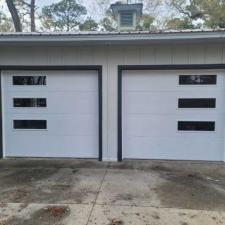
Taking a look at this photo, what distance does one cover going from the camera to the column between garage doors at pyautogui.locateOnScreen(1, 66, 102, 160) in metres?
6.89

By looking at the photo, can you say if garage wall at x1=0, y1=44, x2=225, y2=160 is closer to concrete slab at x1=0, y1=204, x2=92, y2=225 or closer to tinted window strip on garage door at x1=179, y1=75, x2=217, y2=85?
tinted window strip on garage door at x1=179, y1=75, x2=217, y2=85

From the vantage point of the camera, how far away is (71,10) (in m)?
22.3

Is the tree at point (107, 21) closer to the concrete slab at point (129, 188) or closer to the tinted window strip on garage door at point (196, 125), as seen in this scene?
the tinted window strip on garage door at point (196, 125)

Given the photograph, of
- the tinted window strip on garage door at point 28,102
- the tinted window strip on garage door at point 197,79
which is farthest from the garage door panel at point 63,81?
the tinted window strip on garage door at point 197,79

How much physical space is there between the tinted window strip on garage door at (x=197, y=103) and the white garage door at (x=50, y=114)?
1942mm

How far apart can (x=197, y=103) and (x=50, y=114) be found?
3367mm

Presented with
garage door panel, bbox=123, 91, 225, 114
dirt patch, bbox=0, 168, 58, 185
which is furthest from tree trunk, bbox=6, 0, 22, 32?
dirt patch, bbox=0, 168, 58, 185

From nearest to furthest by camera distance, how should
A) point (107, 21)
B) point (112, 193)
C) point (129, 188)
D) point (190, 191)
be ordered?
point (112, 193) → point (190, 191) → point (129, 188) → point (107, 21)

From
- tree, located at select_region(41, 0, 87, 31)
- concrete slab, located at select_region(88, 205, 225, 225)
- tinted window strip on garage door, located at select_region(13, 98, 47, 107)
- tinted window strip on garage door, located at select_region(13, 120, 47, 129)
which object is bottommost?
concrete slab, located at select_region(88, 205, 225, 225)

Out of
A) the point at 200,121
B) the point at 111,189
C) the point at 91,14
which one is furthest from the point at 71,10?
the point at 111,189

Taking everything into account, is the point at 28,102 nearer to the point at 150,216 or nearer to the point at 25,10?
the point at 150,216

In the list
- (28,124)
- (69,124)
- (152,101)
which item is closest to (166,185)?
Result: (152,101)

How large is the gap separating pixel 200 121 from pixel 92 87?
8.36 ft

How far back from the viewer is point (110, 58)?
666cm
